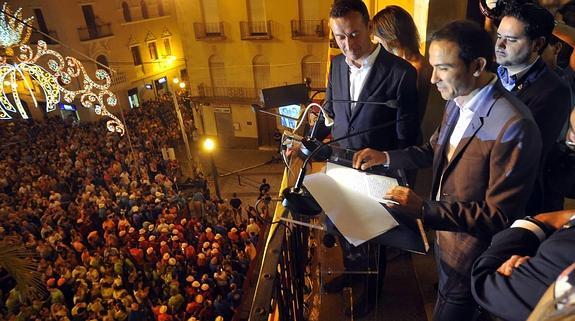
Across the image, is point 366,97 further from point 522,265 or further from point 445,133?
point 522,265

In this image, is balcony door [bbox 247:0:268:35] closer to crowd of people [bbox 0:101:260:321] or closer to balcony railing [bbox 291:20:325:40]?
balcony railing [bbox 291:20:325:40]

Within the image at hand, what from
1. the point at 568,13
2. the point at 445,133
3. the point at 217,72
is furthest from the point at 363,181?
the point at 217,72

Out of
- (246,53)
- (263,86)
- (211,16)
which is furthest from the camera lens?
(263,86)

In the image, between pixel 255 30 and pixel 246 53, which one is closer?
pixel 255 30

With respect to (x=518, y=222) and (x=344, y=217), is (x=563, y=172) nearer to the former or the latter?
(x=518, y=222)

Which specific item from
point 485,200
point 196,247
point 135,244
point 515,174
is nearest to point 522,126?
point 515,174

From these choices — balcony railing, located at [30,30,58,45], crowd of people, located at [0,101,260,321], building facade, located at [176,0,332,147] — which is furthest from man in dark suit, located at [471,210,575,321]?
balcony railing, located at [30,30,58,45]

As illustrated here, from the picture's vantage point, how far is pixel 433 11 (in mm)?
3377

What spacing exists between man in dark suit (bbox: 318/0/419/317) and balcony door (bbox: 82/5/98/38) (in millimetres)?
20524

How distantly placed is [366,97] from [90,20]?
21.1 metres

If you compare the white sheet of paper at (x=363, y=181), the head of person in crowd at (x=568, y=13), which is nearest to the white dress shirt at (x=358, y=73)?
the white sheet of paper at (x=363, y=181)

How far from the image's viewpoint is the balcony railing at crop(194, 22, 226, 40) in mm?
17141

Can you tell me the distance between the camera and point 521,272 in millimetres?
1237

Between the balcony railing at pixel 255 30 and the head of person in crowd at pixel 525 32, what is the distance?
15024 mm
